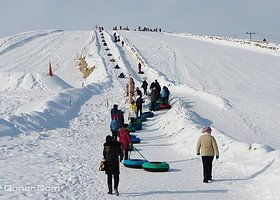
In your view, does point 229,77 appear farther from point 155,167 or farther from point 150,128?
point 155,167

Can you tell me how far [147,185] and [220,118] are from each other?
15.0m

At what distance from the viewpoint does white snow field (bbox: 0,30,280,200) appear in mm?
12148

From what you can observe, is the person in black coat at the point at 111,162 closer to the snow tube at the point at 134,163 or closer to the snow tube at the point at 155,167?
the snow tube at the point at 155,167

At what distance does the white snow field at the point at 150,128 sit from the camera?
1215 cm

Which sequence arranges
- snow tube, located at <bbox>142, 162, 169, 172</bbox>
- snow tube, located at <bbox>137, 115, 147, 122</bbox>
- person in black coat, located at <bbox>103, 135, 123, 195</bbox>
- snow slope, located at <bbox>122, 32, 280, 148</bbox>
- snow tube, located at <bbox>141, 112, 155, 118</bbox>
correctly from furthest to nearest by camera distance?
snow slope, located at <bbox>122, 32, 280, 148</bbox> < snow tube, located at <bbox>141, 112, 155, 118</bbox> < snow tube, located at <bbox>137, 115, 147, 122</bbox> < snow tube, located at <bbox>142, 162, 169, 172</bbox> < person in black coat, located at <bbox>103, 135, 123, 195</bbox>

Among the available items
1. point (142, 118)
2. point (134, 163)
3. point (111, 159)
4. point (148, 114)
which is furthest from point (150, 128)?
point (111, 159)

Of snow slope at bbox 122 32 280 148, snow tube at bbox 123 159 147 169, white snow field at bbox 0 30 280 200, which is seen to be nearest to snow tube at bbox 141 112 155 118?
white snow field at bbox 0 30 280 200

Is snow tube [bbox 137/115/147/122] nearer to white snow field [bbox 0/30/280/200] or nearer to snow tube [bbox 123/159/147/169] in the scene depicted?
white snow field [bbox 0/30/280/200]

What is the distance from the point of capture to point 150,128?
22.9m

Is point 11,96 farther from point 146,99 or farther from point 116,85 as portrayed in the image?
point 146,99

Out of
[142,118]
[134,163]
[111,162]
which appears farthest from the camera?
[142,118]

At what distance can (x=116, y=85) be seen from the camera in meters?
38.4

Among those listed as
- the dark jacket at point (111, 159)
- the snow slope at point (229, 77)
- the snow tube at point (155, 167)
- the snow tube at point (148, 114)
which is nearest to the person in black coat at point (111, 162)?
the dark jacket at point (111, 159)

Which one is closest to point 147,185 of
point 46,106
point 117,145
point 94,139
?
point 117,145
